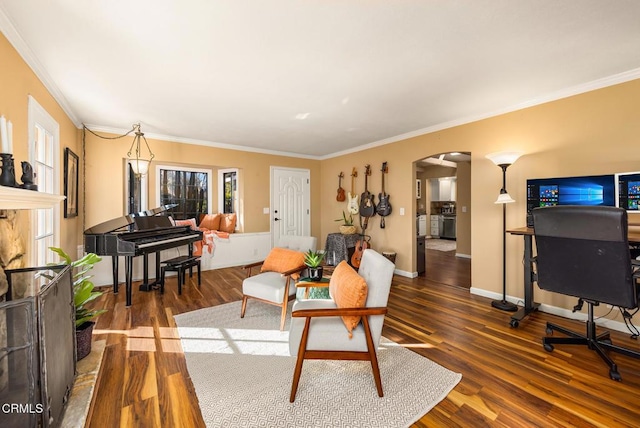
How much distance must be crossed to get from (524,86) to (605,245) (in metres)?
1.73

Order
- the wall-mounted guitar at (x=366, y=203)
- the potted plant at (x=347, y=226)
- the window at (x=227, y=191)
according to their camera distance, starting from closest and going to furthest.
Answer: the wall-mounted guitar at (x=366, y=203) < the potted plant at (x=347, y=226) < the window at (x=227, y=191)

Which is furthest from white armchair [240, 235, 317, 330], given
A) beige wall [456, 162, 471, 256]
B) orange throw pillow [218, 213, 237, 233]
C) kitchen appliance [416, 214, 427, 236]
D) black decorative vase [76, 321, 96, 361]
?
kitchen appliance [416, 214, 427, 236]

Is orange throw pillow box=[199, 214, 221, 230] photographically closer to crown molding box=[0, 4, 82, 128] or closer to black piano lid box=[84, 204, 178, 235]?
black piano lid box=[84, 204, 178, 235]

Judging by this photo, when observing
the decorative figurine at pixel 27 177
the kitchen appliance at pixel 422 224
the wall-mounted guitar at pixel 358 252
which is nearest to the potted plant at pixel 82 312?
the decorative figurine at pixel 27 177

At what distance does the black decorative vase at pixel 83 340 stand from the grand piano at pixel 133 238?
130cm

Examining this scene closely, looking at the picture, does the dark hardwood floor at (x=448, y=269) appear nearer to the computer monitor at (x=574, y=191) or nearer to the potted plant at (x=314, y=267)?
the computer monitor at (x=574, y=191)

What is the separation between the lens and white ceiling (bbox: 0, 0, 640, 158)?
1.65 m

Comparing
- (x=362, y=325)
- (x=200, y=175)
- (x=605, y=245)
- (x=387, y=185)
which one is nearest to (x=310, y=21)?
(x=362, y=325)

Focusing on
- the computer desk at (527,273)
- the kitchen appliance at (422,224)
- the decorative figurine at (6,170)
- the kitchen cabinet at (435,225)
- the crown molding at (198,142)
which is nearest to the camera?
the decorative figurine at (6,170)

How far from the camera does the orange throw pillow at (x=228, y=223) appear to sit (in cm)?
532

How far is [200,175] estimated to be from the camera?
5441mm

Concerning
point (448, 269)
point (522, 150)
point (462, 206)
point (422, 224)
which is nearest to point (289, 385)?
point (522, 150)

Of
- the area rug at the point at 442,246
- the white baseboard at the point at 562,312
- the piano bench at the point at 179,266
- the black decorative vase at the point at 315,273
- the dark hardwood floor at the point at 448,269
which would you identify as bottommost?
the white baseboard at the point at 562,312

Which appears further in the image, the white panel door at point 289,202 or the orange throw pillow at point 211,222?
the white panel door at point 289,202
